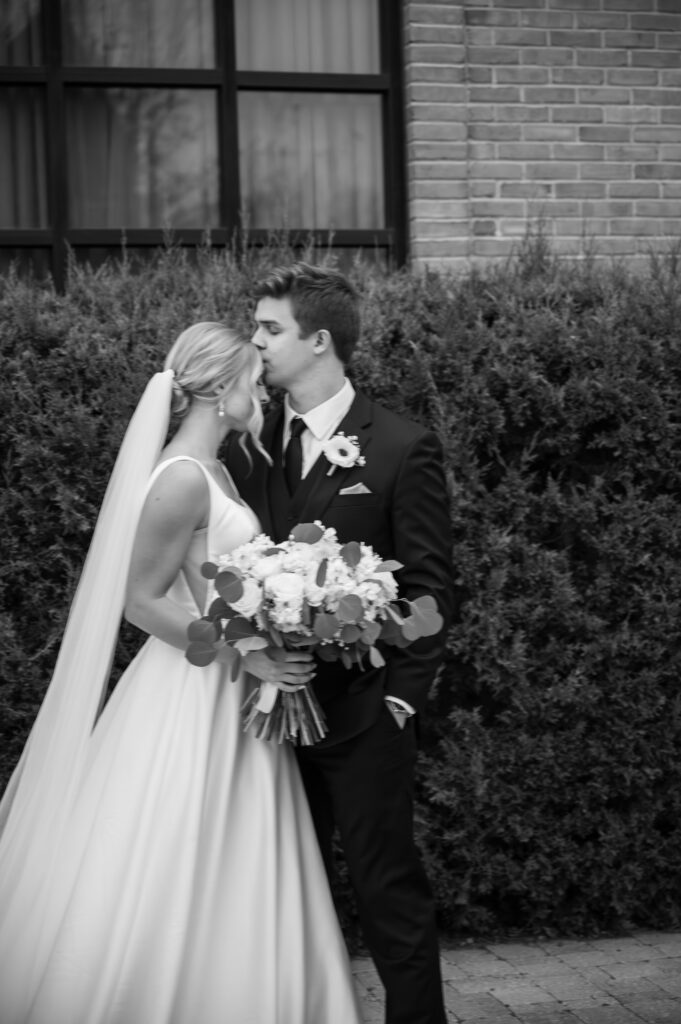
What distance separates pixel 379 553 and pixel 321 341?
27.4 inches

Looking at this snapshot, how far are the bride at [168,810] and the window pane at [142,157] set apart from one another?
9.61ft

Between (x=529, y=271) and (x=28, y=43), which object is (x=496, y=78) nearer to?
(x=529, y=271)

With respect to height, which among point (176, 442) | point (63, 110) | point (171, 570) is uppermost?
point (63, 110)

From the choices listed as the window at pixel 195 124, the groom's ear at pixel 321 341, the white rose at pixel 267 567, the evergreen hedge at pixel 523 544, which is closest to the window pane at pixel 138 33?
the window at pixel 195 124

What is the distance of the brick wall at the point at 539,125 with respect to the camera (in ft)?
21.3

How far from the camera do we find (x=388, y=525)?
3.77 m

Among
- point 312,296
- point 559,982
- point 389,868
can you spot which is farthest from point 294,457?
point 559,982

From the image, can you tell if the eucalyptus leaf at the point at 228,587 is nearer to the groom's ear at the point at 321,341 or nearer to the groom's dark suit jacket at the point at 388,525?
the groom's dark suit jacket at the point at 388,525

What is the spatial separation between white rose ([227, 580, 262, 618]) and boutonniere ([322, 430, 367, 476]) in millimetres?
575

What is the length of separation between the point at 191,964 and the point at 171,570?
116 cm

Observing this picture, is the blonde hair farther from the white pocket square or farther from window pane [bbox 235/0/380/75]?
window pane [bbox 235/0/380/75]

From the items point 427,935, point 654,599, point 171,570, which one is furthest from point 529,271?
point 427,935

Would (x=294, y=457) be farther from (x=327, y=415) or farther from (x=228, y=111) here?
(x=228, y=111)

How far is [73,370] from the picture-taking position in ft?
15.2
